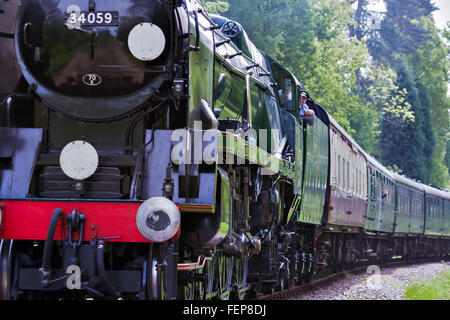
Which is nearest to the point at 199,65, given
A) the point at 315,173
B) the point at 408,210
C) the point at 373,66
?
the point at 315,173

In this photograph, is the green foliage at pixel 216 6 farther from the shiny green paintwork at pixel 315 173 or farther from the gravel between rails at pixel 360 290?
the gravel between rails at pixel 360 290

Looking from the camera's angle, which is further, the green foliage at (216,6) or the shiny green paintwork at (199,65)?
the green foliage at (216,6)

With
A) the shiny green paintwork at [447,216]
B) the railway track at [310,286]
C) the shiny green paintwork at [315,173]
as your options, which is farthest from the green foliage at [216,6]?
the shiny green paintwork at [447,216]

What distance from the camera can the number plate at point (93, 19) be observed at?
660cm

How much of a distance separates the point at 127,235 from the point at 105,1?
7.25 feet

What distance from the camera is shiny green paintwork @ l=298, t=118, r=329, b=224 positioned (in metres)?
12.3

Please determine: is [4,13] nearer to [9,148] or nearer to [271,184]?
[9,148]

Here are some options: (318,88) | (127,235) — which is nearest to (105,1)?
(127,235)

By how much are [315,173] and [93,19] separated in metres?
7.33

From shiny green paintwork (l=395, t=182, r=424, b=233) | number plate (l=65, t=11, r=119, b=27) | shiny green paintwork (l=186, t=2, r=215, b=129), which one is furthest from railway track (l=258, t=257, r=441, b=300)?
number plate (l=65, t=11, r=119, b=27)

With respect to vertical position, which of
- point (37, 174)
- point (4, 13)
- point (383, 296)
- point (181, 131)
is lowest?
point (383, 296)

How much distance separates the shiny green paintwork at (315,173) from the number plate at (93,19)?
6041 mm

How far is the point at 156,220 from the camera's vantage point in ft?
19.7
